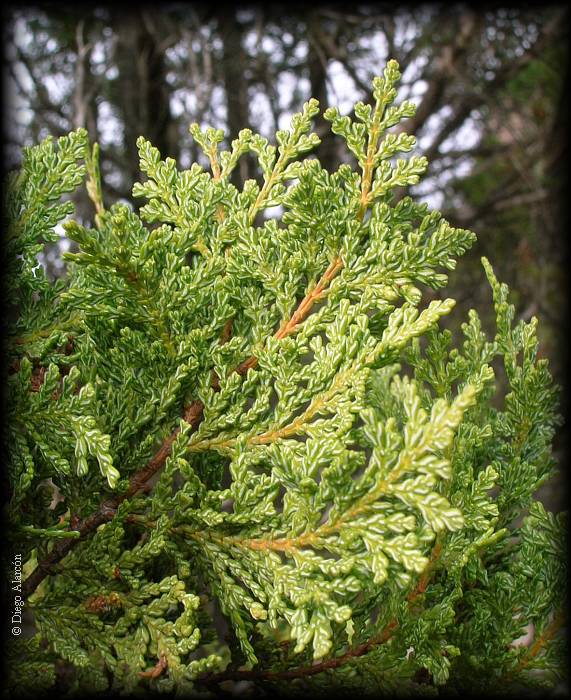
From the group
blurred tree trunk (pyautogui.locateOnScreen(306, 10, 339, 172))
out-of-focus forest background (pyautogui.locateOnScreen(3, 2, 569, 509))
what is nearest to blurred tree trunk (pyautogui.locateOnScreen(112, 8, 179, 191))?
out-of-focus forest background (pyautogui.locateOnScreen(3, 2, 569, 509))

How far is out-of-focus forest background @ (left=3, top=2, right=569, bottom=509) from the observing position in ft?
12.3

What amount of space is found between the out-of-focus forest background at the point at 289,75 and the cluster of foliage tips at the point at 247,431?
86.7 inches

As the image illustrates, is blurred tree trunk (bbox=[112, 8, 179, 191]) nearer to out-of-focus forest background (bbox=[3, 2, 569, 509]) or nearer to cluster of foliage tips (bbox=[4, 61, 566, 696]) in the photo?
out-of-focus forest background (bbox=[3, 2, 569, 509])

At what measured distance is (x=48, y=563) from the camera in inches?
47.1

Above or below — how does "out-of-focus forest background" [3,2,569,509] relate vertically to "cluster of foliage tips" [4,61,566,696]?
above

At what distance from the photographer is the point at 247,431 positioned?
1173 mm

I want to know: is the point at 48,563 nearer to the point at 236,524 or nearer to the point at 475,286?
the point at 236,524

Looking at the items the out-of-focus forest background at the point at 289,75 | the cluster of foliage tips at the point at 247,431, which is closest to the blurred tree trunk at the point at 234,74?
the out-of-focus forest background at the point at 289,75

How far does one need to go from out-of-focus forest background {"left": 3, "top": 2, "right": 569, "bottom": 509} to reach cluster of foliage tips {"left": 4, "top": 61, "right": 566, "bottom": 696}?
2.20 m

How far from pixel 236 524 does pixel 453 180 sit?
18.1 ft

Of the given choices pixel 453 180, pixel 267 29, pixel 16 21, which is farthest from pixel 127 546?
pixel 453 180

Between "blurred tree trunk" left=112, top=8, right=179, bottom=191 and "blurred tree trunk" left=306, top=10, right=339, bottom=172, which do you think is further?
"blurred tree trunk" left=306, top=10, right=339, bottom=172

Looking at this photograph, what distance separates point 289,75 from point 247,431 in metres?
4.25

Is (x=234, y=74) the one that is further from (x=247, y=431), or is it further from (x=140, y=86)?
(x=247, y=431)
